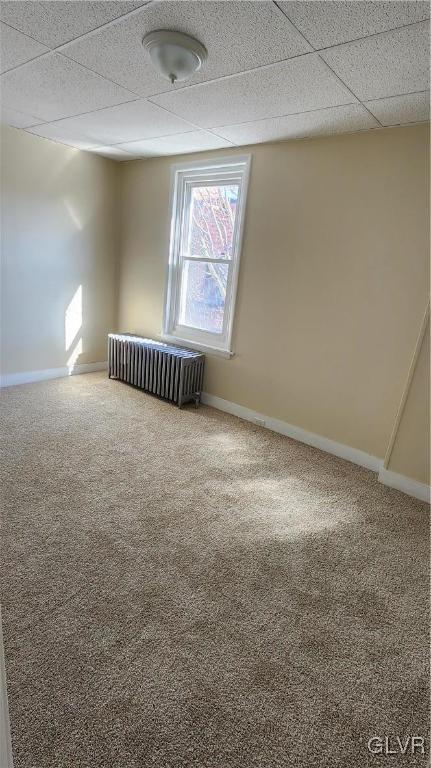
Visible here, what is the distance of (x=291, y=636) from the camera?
1504 millimetres

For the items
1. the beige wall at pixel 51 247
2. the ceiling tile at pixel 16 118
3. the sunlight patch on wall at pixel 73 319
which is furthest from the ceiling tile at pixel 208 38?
the sunlight patch on wall at pixel 73 319

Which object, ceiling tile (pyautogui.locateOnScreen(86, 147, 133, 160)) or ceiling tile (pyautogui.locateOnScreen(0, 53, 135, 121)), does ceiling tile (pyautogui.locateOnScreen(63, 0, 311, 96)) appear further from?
ceiling tile (pyautogui.locateOnScreen(86, 147, 133, 160))

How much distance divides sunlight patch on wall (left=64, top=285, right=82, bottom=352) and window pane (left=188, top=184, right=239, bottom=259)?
→ 1.44 m

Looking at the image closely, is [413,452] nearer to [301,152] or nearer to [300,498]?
[300,498]

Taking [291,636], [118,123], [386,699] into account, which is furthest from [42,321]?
[386,699]

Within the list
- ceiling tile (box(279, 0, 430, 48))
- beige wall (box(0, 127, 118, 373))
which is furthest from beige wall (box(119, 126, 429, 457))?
ceiling tile (box(279, 0, 430, 48))

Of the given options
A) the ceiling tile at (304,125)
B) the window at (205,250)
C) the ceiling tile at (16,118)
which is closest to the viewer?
the ceiling tile at (304,125)

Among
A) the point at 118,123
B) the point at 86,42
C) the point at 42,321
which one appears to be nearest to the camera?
the point at 86,42

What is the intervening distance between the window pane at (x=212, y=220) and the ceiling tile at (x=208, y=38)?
1520mm

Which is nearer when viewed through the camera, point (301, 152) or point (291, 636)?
point (291, 636)

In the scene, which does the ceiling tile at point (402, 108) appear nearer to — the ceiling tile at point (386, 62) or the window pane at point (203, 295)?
the ceiling tile at point (386, 62)

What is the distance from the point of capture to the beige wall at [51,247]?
11.7ft

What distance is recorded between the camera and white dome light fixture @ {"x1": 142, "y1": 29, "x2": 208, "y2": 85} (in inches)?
65.3

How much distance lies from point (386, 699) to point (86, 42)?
311 centimetres
